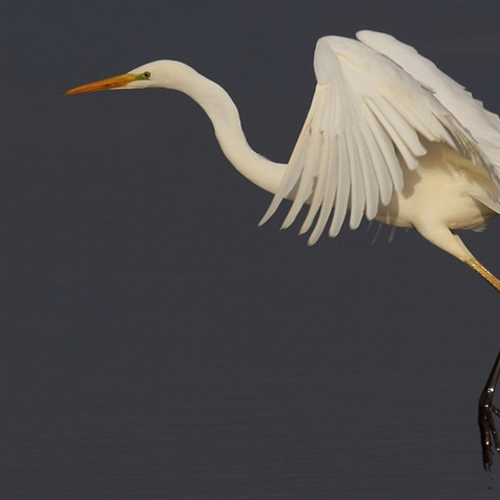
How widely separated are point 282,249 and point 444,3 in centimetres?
→ 529

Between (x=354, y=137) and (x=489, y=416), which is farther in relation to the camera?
(x=489, y=416)

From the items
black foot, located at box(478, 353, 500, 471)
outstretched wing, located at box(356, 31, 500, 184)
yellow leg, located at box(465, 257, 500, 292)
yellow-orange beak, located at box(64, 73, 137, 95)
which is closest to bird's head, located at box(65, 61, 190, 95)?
yellow-orange beak, located at box(64, 73, 137, 95)

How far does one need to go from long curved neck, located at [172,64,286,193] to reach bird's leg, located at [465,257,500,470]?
1077 millimetres

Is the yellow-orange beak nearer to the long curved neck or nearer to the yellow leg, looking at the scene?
the long curved neck

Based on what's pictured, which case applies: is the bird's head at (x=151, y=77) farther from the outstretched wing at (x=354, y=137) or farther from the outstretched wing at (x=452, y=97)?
the outstretched wing at (x=354, y=137)

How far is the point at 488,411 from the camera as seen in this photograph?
23.1 feet

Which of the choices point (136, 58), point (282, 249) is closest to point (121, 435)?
point (282, 249)

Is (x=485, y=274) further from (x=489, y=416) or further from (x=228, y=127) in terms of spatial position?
(x=228, y=127)

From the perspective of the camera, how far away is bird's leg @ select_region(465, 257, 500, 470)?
689cm

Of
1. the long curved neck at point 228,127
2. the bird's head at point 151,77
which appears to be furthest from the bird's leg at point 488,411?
the bird's head at point 151,77

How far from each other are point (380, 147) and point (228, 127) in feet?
4.86

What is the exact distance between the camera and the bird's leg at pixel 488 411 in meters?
6.89

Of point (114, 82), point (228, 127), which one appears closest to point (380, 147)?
point (228, 127)

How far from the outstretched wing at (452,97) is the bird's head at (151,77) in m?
1.07
